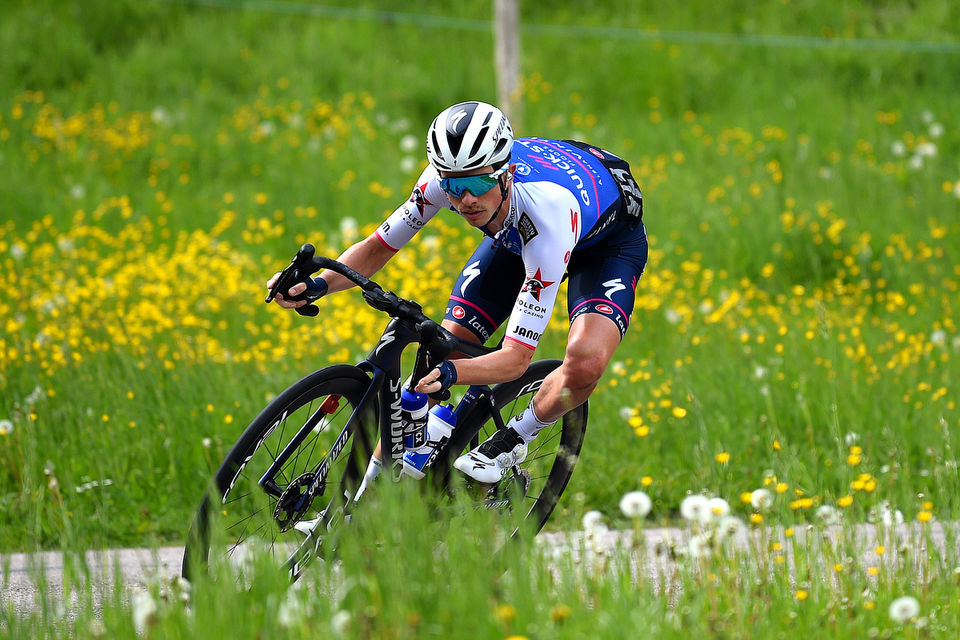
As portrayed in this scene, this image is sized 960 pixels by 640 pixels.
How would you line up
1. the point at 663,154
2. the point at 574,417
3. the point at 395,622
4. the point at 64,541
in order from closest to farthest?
the point at 395,622, the point at 64,541, the point at 574,417, the point at 663,154

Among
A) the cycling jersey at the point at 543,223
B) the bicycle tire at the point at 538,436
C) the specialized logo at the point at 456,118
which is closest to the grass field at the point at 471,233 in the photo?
the bicycle tire at the point at 538,436

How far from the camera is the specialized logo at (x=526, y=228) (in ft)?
13.2

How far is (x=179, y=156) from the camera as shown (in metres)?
11.1

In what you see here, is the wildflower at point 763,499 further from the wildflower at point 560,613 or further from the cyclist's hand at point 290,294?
the cyclist's hand at point 290,294

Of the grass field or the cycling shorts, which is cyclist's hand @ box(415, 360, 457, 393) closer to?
the cycling shorts

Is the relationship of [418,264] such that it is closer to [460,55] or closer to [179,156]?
[179,156]

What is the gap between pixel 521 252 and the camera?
4.15 meters

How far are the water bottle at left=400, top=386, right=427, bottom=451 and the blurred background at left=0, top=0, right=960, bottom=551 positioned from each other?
1.22 m

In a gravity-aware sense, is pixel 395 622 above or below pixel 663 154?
below

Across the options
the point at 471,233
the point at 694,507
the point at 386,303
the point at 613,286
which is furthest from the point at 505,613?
the point at 471,233

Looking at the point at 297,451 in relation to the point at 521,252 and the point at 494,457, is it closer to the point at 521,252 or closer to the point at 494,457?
the point at 494,457

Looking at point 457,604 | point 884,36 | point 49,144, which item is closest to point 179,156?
point 49,144

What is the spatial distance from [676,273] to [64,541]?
6.66m

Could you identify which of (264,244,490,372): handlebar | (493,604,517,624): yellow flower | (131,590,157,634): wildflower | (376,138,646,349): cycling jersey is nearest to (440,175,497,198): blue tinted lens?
(376,138,646,349): cycling jersey
